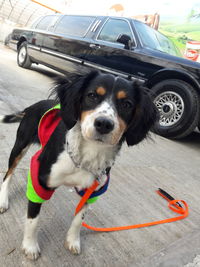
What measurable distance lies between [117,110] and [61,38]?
6145 mm

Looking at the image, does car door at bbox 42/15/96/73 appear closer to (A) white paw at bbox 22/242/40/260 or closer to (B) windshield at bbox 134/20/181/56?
(B) windshield at bbox 134/20/181/56

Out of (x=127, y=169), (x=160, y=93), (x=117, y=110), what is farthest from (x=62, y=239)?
(x=160, y=93)

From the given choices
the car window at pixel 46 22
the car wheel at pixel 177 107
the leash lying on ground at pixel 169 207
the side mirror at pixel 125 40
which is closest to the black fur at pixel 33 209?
the leash lying on ground at pixel 169 207

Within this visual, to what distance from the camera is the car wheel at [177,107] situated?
15.7 feet

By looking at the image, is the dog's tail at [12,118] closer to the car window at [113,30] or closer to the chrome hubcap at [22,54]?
the car window at [113,30]

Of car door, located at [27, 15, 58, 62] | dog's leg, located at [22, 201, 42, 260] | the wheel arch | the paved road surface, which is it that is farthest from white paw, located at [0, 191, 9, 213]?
car door, located at [27, 15, 58, 62]

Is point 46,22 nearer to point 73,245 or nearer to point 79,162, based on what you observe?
point 79,162

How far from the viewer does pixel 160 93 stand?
5.14m

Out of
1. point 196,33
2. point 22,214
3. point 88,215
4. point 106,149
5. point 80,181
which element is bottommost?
point 22,214

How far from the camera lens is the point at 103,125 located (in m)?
1.67

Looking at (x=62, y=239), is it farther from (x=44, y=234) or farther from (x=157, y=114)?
(x=157, y=114)

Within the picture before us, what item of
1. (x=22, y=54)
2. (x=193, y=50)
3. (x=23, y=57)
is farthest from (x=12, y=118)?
(x=193, y=50)

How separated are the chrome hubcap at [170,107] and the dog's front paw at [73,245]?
3.55 meters

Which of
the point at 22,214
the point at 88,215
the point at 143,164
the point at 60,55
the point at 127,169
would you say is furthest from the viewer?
the point at 60,55
